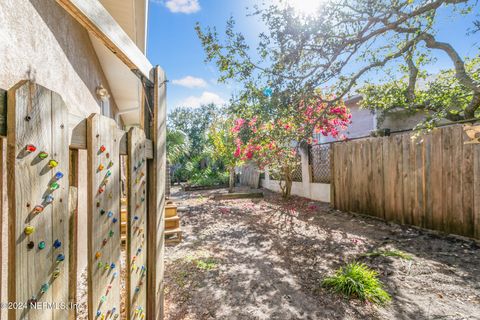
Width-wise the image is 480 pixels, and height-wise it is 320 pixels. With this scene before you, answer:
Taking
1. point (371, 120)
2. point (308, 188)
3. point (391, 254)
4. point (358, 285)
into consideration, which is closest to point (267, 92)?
point (391, 254)

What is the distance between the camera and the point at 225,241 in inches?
179

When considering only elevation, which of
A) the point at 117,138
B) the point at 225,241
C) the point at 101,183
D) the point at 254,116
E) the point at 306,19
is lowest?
the point at 225,241

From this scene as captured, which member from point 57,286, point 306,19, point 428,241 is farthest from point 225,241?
point 306,19

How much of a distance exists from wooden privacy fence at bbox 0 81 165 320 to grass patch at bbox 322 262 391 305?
221 centimetres

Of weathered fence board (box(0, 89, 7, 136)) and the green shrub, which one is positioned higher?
weathered fence board (box(0, 89, 7, 136))

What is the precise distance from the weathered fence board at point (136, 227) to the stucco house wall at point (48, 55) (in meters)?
0.39

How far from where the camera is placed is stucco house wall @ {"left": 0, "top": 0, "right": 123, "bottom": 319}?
1.63m

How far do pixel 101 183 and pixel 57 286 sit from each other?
1.46 feet

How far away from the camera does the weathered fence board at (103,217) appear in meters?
1.07

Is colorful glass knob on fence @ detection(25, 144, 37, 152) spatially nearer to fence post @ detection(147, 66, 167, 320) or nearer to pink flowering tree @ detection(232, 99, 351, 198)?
fence post @ detection(147, 66, 167, 320)

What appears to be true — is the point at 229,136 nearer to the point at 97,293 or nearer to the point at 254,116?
the point at 254,116

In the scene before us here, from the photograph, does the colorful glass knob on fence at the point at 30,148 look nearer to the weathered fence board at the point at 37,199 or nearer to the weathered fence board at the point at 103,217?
the weathered fence board at the point at 37,199

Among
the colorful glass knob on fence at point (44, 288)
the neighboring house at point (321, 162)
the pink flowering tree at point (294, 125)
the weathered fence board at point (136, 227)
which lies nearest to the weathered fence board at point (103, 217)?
the weathered fence board at point (136, 227)

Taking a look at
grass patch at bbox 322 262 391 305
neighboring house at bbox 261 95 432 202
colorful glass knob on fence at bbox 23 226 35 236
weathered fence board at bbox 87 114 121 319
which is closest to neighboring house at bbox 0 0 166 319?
weathered fence board at bbox 87 114 121 319
